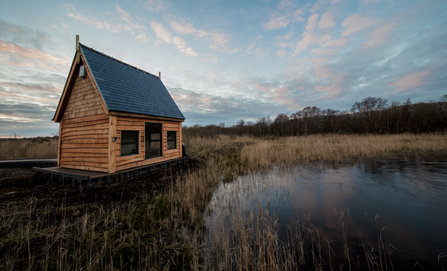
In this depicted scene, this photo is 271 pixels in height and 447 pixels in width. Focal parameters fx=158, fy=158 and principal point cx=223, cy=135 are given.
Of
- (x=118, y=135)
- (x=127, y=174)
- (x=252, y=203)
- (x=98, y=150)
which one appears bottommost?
(x=252, y=203)

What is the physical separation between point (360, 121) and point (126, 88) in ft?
102

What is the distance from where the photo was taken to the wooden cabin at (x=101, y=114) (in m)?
6.26

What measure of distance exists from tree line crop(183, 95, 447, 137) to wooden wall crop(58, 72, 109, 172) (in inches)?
671

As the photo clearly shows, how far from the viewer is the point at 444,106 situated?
18.9 m

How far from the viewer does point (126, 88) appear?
7879 millimetres

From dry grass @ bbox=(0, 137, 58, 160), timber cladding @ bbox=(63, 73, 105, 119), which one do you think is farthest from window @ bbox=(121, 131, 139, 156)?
dry grass @ bbox=(0, 137, 58, 160)

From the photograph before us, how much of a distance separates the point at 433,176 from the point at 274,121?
2934 centimetres

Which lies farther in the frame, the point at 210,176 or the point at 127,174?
the point at 210,176

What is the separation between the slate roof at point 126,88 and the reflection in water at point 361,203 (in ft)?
17.4

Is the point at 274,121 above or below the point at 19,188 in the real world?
above

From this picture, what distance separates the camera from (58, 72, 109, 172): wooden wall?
632 centimetres

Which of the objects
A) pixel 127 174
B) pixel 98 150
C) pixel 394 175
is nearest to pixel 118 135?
pixel 98 150

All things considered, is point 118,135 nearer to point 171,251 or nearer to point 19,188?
point 19,188

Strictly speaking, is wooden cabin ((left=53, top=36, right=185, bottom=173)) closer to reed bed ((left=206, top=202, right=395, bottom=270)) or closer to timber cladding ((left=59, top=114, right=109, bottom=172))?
timber cladding ((left=59, top=114, right=109, bottom=172))
